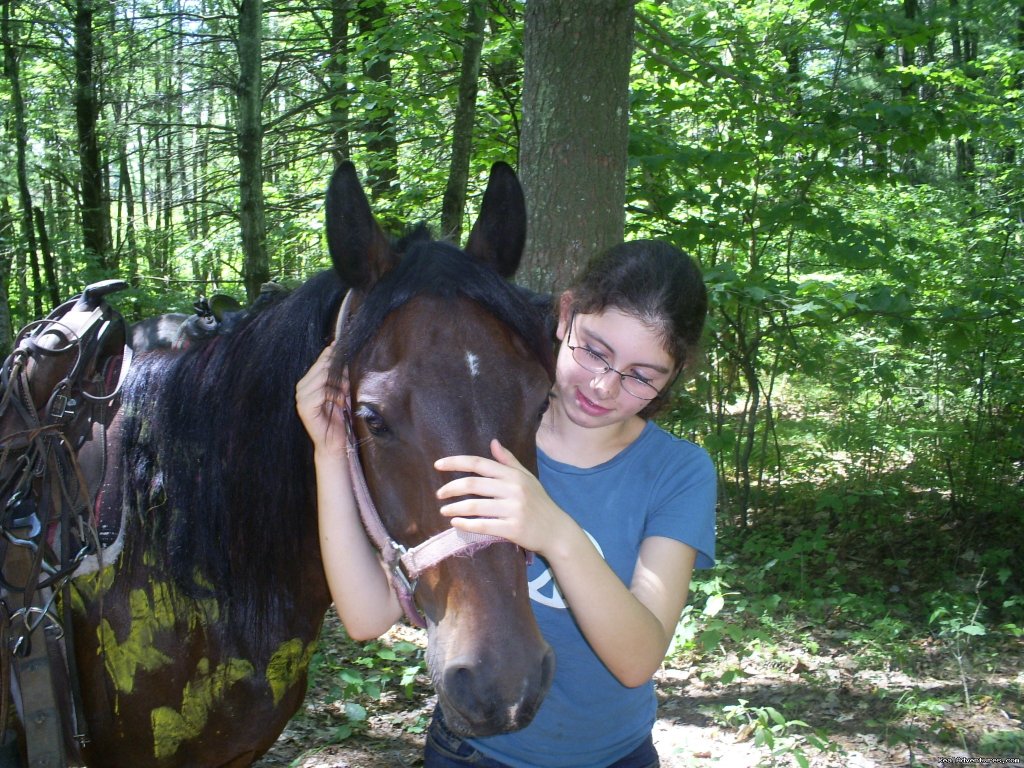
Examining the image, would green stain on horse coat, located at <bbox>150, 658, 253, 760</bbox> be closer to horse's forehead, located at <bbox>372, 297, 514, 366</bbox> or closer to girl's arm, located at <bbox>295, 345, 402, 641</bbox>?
girl's arm, located at <bbox>295, 345, 402, 641</bbox>

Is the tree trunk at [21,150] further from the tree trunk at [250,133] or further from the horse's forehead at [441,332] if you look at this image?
the horse's forehead at [441,332]

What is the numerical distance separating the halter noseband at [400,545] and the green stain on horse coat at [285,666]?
65 centimetres

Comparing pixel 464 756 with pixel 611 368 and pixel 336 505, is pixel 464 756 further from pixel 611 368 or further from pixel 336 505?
pixel 611 368

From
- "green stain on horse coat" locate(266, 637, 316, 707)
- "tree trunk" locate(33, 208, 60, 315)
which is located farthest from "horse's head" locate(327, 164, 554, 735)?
"tree trunk" locate(33, 208, 60, 315)

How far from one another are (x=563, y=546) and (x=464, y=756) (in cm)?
72

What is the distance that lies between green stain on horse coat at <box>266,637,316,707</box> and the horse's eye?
0.86m

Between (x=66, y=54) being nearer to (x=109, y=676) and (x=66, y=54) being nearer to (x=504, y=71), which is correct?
(x=504, y=71)

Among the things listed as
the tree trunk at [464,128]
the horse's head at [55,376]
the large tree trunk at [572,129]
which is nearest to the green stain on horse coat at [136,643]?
the horse's head at [55,376]

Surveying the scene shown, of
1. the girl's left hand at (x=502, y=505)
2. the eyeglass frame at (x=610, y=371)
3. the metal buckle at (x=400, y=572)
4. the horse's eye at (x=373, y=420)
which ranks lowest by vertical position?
the metal buckle at (x=400, y=572)

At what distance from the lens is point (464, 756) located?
68.4 inches

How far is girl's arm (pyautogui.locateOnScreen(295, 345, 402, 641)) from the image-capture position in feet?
5.40

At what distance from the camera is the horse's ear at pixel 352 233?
1720 mm

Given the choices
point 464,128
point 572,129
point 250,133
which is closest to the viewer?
point 572,129

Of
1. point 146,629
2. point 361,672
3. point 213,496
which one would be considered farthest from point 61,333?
point 361,672
